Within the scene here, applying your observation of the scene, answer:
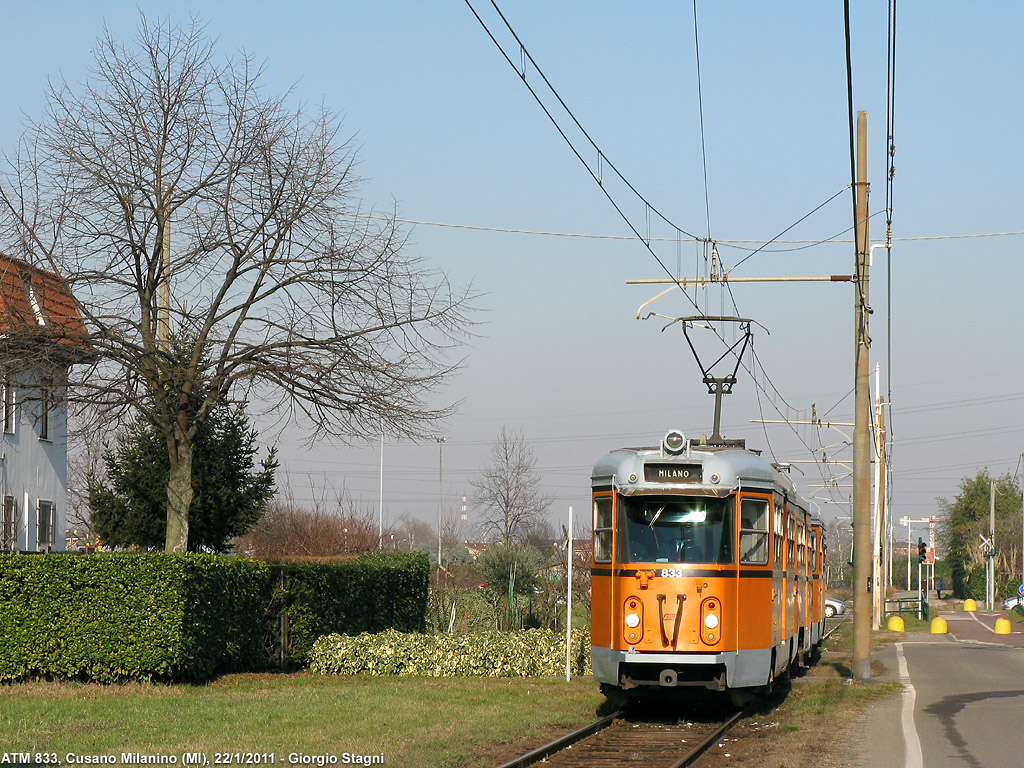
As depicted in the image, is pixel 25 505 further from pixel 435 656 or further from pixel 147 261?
pixel 435 656

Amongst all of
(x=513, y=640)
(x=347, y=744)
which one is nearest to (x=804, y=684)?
(x=513, y=640)

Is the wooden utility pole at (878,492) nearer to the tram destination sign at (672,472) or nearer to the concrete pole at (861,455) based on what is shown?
the concrete pole at (861,455)

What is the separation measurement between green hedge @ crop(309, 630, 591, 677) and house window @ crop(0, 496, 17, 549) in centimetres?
1417

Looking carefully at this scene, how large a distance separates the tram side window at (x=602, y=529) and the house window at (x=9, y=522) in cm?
2081

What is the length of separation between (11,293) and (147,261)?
7.41 feet

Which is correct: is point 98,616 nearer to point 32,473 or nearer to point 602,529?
point 602,529

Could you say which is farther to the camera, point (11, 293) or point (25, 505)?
point (25, 505)

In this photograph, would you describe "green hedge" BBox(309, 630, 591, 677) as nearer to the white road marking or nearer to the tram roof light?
the white road marking

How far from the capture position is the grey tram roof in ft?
47.0

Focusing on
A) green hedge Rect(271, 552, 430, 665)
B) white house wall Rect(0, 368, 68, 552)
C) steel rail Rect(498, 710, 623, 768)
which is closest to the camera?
steel rail Rect(498, 710, 623, 768)

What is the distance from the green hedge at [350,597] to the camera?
2089 centimetres

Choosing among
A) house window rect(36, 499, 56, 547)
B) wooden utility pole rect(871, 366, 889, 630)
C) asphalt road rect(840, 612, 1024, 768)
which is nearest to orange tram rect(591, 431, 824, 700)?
asphalt road rect(840, 612, 1024, 768)

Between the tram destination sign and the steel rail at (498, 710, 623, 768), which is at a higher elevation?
the tram destination sign

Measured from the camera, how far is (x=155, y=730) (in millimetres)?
12570
